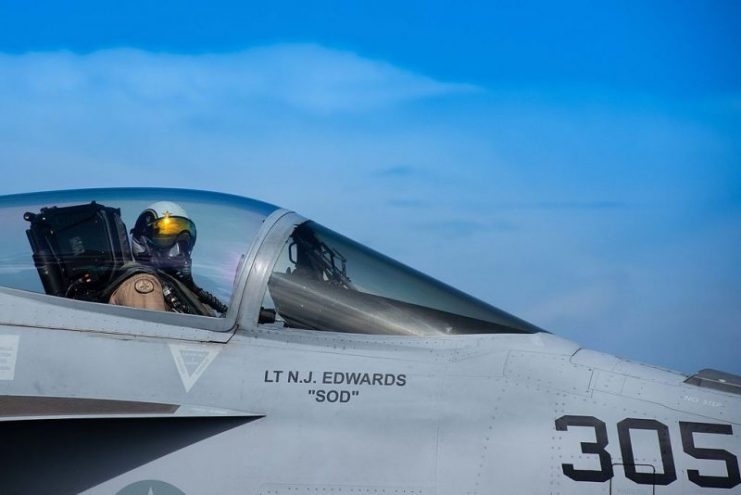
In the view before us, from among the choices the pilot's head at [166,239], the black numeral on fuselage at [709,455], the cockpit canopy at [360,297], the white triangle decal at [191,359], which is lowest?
the black numeral on fuselage at [709,455]

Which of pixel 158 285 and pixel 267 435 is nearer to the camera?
pixel 267 435

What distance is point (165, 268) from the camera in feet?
19.0

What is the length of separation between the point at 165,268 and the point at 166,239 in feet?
0.66

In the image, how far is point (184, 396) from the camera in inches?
205

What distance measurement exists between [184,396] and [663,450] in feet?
8.59

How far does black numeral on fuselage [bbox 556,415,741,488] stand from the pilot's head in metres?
2.47

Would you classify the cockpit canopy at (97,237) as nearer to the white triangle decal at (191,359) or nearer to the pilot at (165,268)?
the pilot at (165,268)

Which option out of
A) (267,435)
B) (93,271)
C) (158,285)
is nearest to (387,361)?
(267,435)

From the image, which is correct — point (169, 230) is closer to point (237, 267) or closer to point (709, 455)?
point (237, 267)

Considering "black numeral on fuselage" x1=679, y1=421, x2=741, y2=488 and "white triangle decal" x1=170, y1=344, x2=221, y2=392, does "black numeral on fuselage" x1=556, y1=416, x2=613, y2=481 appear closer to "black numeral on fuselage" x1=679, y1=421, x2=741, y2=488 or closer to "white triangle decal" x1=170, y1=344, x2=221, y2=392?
"black numeral on fuselage" x1=679, y1=421, x2=741, y2=488

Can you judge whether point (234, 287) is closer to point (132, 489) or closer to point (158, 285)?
point (158, 285)

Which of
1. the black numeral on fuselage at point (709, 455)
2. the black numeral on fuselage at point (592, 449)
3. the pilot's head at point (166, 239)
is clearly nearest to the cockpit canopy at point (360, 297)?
the pilot's head at point (166, 239)

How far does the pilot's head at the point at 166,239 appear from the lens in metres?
5.81

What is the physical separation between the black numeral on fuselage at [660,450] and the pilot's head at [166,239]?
97.4 inches
